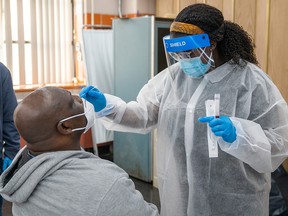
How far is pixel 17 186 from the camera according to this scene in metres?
0.88

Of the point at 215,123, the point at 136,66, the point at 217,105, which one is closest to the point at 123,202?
the point at 215,123

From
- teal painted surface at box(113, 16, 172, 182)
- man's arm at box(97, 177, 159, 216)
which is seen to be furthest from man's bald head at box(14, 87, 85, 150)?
teal painted surface at box(113, 16, 172, 182)

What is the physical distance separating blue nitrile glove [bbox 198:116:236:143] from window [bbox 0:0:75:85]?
10.5 ft

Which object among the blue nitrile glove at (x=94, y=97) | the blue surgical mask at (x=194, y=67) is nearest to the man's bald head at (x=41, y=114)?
the blue nitrile glove at (x=94, y=97)

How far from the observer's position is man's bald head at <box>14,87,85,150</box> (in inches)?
34.8

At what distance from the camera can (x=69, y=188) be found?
2.83 ft

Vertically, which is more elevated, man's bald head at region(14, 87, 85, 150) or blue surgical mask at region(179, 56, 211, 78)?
blue surgical mask at region(179, 56, 211, 78)

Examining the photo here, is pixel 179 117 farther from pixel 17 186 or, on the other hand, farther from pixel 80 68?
pixel 80 68

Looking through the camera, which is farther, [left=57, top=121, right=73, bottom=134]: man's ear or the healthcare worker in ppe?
the healthcare worker in ppe

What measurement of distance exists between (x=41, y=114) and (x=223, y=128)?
583mm

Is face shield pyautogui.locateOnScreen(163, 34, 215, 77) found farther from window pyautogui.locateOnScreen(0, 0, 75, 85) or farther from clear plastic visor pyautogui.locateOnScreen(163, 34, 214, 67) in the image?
window pyautogui.locateOnScreen(0, 0, 75, 85)

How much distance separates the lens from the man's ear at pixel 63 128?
0.93 metres

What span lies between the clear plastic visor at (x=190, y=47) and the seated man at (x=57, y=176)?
535mm

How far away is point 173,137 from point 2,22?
3056 mm
